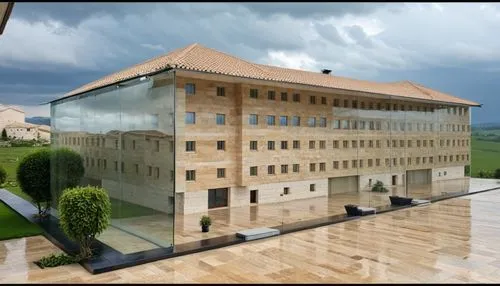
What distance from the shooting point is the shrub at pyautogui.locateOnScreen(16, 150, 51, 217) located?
83.0ft

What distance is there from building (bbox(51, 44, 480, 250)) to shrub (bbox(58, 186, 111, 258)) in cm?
273

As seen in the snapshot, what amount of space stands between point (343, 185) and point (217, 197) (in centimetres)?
1407

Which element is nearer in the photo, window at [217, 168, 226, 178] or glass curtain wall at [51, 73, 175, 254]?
glass curtain wall at [51, 73, 175, 254]

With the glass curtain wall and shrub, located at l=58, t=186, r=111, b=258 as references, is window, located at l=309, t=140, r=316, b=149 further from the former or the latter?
shrub, located at l=58, t=186, r=111, b=258

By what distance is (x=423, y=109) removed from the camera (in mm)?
38844

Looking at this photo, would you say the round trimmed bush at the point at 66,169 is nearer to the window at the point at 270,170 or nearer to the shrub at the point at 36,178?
the shrub at the point at 36,178

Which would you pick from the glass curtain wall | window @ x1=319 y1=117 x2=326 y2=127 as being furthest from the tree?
window @ x1=319 y1=117 x2=326 y2=127

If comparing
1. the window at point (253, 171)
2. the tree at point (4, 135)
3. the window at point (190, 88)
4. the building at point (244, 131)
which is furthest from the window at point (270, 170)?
the tree at point (4, 135)

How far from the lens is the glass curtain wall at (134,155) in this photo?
17.0 metres

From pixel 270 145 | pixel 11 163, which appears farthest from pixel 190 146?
pixel 11 163

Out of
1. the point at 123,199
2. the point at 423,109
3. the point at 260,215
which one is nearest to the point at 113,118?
the point at 123,199

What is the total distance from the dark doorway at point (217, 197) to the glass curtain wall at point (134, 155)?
29.6 ft

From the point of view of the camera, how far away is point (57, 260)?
49.6ft

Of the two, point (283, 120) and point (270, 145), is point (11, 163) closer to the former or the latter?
point (270, 145)
